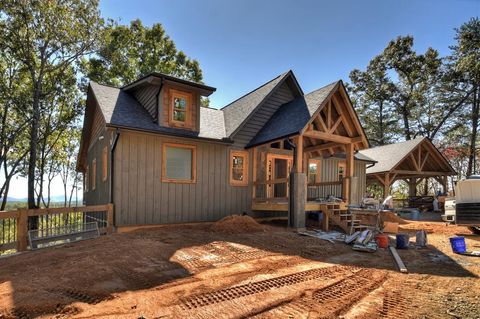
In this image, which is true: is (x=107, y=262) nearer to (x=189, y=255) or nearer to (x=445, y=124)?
(x=189, y=255)

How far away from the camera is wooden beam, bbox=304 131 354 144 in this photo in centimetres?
976

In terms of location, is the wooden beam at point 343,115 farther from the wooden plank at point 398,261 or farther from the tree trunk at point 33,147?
the tree trunk at point 33,147

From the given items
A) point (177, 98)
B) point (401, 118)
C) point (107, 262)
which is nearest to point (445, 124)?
point (401, 118)

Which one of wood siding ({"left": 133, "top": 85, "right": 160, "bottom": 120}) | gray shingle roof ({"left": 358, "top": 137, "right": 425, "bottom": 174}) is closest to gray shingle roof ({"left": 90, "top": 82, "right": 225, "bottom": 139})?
wood siding ({"left": 133, "top": 85, "right": 160, "bottom": 120})

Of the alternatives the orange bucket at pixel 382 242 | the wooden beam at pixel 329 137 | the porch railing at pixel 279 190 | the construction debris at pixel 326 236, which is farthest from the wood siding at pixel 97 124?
the orange bucket at pixel 382 242

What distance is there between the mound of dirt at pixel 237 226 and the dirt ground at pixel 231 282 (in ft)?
5.11

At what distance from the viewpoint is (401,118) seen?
32625 millimetres

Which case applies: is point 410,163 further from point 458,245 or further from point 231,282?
point 231,282

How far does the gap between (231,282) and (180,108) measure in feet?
24.6

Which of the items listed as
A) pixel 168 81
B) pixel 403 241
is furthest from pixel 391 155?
pixel 168 81

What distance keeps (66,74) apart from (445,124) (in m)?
34.9

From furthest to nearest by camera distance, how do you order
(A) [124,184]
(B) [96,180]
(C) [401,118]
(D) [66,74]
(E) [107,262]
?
(C) [401,118]
(D) [66,74]
(B) [96,180]
(A) [124,184]
(E) [107,262]

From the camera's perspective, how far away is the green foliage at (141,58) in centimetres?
2336

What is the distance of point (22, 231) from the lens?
701 cm
